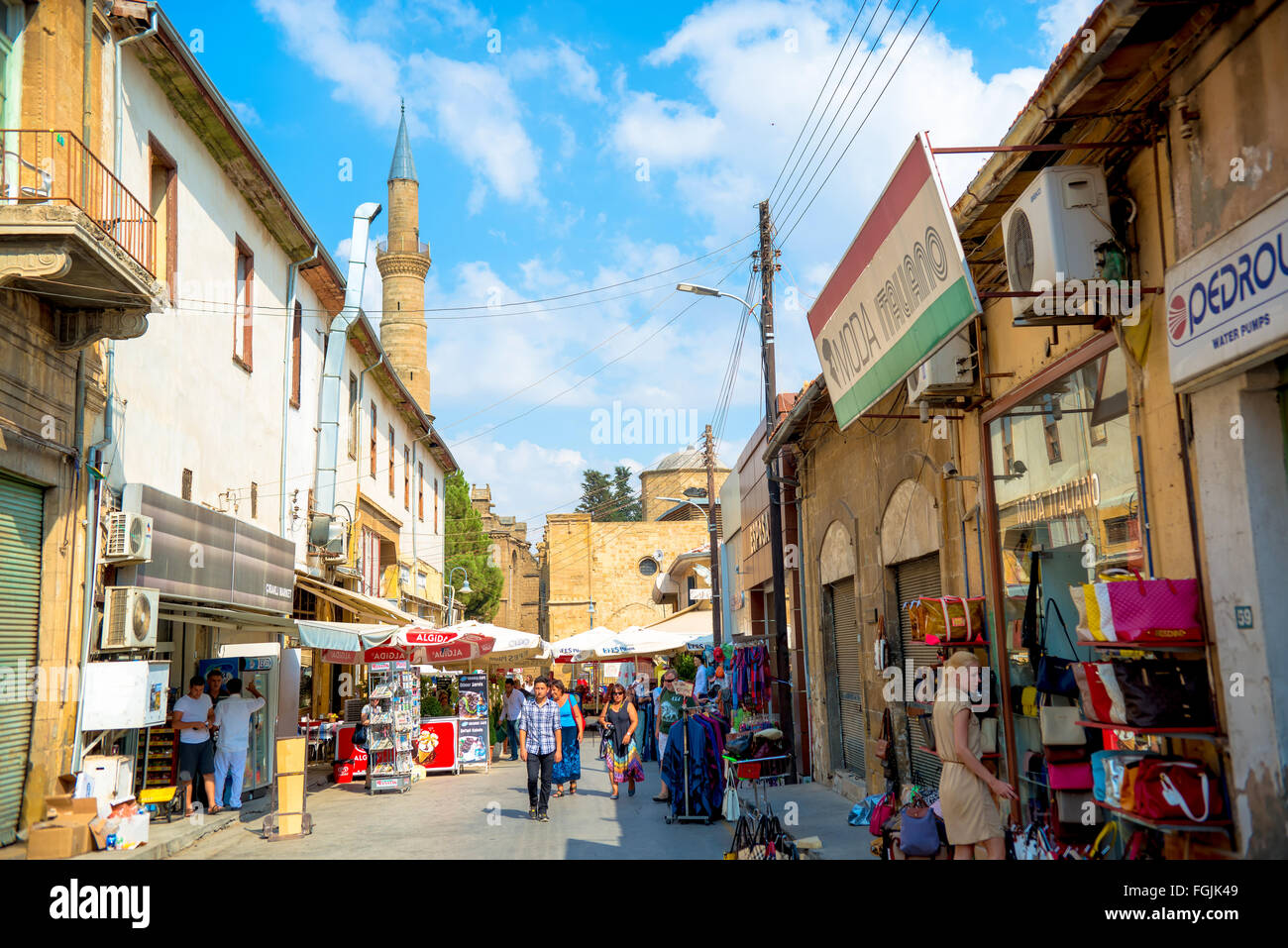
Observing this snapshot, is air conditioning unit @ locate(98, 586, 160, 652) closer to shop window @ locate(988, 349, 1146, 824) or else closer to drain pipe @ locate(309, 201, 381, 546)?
→ shop window @ locate(988, 349, 1146, 824)

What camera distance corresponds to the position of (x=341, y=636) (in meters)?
16.6

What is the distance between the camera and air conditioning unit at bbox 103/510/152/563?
11359mm

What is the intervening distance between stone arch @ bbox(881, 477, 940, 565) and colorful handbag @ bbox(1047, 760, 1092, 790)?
10.7ft

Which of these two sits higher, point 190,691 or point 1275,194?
point 1275,194

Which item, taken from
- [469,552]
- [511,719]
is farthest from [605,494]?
[511,719]

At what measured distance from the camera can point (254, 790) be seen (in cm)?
1645

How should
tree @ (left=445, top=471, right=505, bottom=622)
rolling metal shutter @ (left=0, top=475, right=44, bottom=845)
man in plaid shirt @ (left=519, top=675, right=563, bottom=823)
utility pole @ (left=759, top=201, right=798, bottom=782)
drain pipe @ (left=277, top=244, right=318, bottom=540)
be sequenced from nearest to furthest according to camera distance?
rolling metal shutter @ (left=0, top=475, right=44, bottom=845), man in plaid shirt @ (left=519, top=675, right=563, bottom=823), utility pole @ (left=759, top=201, right=798, bottom=782), drain pipe @ (left=277, top=244, right=318, bottom=540), tree @ (left=445, top=471, right=505, bottom=622)

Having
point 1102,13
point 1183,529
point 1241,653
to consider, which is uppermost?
point 1102,13

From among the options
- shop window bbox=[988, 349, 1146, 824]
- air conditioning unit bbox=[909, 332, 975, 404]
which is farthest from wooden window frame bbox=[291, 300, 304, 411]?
shop window bbox=[988, 349, 1146, 824]
